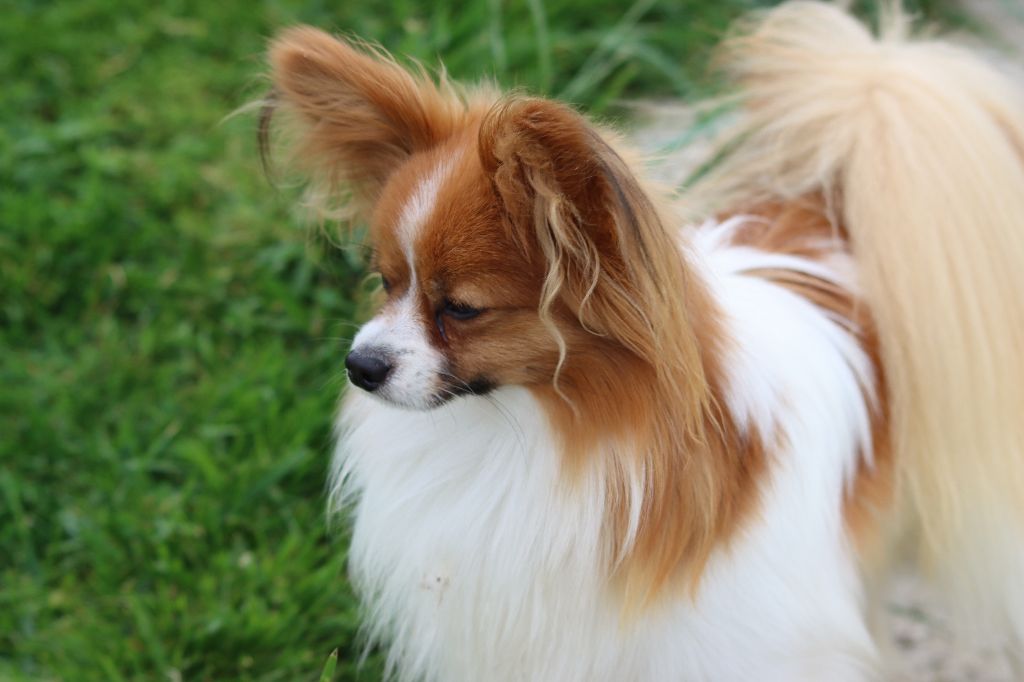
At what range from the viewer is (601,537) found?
215 cm

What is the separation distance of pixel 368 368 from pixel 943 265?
4.19 ft

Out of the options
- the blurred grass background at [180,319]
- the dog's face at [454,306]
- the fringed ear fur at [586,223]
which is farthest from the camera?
the blurred grass background at [180,319]

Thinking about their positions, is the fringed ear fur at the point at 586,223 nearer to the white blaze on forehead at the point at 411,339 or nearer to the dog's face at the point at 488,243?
the dog's face at the point at 488,243

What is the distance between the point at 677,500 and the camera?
2131 mm

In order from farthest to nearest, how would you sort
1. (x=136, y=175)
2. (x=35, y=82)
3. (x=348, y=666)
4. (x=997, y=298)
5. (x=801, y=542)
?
(x=35, y=82) < (x=136, y=175) < (x=348, y=666) < (x=997, y=298) < (x=801, y=542)

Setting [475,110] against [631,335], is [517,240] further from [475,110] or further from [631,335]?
[475,110]

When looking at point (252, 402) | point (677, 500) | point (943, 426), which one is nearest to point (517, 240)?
point (677, 500)

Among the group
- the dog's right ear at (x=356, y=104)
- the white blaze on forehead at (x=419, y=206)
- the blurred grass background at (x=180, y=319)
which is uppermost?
the dog's right ear at (x=356, y=104)

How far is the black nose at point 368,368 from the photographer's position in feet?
6.60

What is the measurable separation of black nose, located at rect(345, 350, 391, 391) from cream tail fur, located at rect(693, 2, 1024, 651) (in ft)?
3.67

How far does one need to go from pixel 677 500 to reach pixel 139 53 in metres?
3.56

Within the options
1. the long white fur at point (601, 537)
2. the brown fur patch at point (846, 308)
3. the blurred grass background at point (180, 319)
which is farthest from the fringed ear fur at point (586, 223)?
the blurred grass background at point (180, 319)

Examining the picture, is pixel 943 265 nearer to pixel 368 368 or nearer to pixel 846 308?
pixel 846 308

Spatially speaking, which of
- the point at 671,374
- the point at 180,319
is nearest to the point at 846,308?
the point at 671,374
